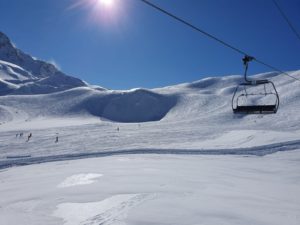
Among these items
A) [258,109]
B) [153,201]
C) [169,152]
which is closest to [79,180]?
[153,201]

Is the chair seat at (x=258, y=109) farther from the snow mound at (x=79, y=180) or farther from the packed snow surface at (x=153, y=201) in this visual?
the snow mound at (x=79, y=180)

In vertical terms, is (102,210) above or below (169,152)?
below

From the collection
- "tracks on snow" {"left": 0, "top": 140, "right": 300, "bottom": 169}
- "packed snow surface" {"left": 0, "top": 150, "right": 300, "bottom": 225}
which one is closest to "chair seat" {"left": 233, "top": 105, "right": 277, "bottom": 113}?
"packed snow surface" {"left": 0, "top": 150, "right": 300, "bottom": 225}

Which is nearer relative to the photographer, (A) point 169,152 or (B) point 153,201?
(B) point 153,201

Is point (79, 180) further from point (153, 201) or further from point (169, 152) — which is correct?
point (169, 152)

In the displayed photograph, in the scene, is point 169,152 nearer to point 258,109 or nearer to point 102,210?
point 258,109

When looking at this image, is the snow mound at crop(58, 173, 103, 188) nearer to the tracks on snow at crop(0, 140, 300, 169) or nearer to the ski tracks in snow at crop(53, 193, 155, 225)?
the ski tracks in snow at crop(53, 193, 155, 225)


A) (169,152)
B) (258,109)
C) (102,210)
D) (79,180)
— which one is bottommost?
(102,210)

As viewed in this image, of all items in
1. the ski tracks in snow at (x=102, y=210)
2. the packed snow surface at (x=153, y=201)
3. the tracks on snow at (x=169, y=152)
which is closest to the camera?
the ski tracks in snow at (x=102, y=210)

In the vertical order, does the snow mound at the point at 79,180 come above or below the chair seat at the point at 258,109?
below

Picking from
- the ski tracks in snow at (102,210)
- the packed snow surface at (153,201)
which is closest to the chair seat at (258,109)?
the packed snow surface at (153,201)

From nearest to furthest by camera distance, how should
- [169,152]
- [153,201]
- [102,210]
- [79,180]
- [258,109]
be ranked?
[102,210] → [153,201] → [258,109] → [79,180] → [169,152]

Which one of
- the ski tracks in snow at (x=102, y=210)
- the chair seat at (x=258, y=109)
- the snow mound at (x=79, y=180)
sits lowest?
the ski tracks in snow at (x=102, y=210)

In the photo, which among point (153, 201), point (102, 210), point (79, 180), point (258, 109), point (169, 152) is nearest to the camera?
point (102, 210)
